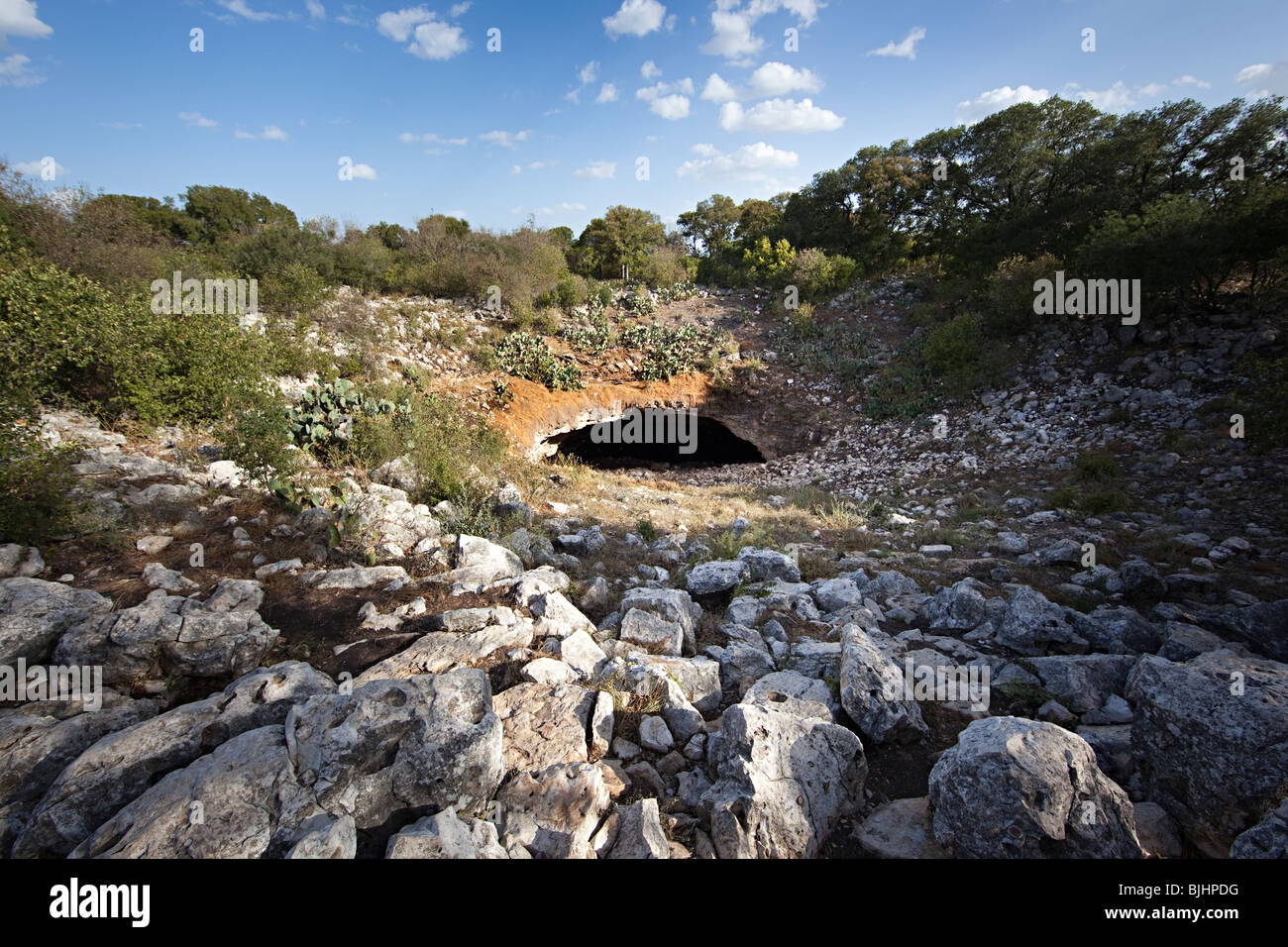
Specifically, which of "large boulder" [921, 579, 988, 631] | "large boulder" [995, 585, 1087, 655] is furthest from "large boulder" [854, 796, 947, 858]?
"large boulder" [921, 579, 988, 631]

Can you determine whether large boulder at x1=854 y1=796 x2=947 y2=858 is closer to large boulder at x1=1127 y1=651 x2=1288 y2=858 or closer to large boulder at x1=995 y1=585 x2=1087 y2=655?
large boulder at x1=1127 y1=651 x2=1288 y2=858

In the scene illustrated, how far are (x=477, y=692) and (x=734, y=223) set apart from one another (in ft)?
99.7

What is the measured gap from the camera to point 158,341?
6.75 m

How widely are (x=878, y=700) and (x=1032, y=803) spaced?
99 cm

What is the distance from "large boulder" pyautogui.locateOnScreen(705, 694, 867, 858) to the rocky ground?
0.02 m

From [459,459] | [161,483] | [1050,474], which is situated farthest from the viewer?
[1050,474]

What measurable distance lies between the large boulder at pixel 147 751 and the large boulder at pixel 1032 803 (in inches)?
132

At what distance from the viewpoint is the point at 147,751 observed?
2316 millimetres

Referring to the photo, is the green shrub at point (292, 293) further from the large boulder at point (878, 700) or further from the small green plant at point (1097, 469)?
the small green plant at point (1097, 469)

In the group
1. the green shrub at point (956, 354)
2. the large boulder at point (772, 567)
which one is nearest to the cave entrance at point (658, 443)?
the green shrub at point (956, 354)

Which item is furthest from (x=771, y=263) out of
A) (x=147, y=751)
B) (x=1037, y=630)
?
(x=147, y=751)

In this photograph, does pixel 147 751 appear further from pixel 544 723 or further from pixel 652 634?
pixel 652 634
